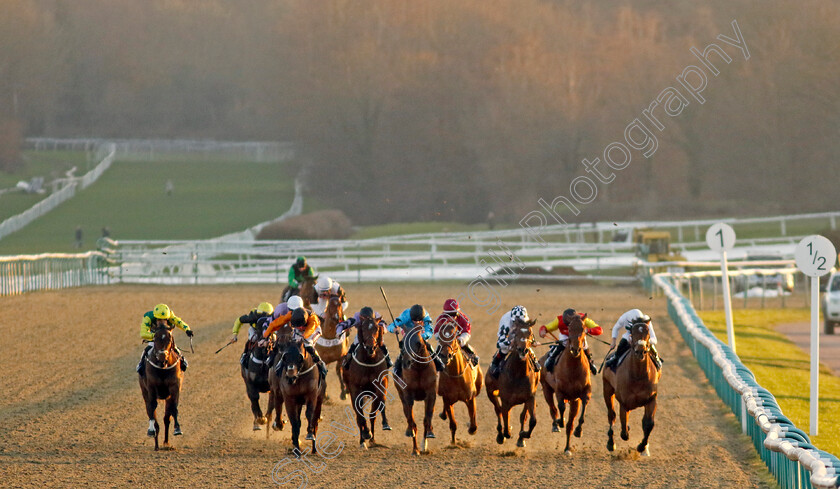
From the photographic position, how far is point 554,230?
39.8 meters

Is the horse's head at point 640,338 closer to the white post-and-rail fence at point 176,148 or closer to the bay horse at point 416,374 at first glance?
the bay horse at point 416,374

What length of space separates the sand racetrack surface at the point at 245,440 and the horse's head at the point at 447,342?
93 centimetres

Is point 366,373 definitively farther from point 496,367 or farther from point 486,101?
point 486,101

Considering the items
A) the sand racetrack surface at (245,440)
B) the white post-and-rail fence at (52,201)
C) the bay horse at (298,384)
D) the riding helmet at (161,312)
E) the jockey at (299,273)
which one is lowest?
the sand racetrack surface at (245,440)

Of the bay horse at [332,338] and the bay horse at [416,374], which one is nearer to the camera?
the bay horse at [416,374]

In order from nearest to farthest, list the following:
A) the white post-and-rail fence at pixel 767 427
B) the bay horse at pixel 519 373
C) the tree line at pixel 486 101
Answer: the white post-and-rail fence at pixel 767 427 → the bay horse at pixel 519 373 → the tree line at pixel 486 101

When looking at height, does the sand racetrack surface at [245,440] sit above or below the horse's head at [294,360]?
below

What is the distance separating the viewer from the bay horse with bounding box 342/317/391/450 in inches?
417

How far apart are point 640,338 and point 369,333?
2466 mm

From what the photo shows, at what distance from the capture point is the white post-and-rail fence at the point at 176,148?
7981 cm

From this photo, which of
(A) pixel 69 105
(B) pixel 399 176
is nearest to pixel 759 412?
(B) pixel 399 176

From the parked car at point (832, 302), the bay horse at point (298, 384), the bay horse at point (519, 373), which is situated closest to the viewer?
the bay horse at point (298, 384)

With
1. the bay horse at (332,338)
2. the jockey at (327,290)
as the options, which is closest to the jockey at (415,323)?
the bay horse at (332,338)

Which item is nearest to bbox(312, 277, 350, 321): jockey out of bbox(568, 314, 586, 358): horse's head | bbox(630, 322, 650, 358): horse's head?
bbox(568, 314, 586, 358): horse's head
